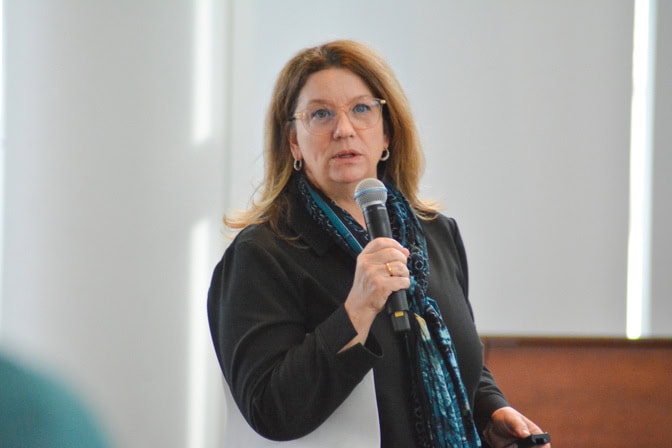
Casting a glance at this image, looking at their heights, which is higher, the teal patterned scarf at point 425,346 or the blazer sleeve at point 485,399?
the teal patterned scarf at point 425,346

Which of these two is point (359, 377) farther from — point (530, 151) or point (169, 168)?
point (530, 151)

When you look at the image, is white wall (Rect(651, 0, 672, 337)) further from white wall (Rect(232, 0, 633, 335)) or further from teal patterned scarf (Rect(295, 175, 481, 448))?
teal patterned scarf (Rect(295, 175, 481, 448))

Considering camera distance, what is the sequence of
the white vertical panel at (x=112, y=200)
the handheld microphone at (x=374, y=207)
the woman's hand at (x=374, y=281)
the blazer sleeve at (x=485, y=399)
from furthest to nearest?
the white vertical panel at (x=112, y=200), the blazer sleeve at (x=485, y=399), the handheld microphone at (x=374, y=207), the woman's hand at (x=374, y=281)

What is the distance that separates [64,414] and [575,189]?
348cm

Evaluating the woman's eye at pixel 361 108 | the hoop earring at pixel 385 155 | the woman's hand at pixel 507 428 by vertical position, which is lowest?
the woman's hand at pixel 507 428

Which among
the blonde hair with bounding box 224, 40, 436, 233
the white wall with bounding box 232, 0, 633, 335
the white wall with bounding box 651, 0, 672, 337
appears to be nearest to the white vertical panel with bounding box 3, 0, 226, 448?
the white wall with bounding box 232, 0, 633, 335

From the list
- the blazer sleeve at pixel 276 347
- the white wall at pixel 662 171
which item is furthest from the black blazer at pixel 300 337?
the white wall at pixel 662 171

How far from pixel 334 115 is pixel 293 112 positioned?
107mm

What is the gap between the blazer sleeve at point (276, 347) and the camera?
5.17ft

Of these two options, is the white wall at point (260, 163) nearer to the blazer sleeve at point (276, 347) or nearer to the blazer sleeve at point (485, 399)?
the blazer sleeve at point (485, 399)

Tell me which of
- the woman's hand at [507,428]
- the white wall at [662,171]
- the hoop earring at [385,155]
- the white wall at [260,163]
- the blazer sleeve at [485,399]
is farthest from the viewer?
the white wall at [662,171]

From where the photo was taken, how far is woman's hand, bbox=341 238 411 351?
1.55m

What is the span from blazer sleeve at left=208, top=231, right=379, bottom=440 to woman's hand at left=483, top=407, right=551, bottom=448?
43 cm

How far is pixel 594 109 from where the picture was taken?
390 cm
